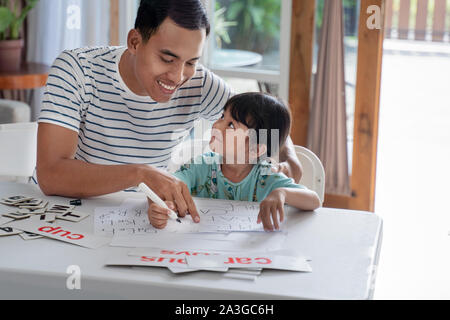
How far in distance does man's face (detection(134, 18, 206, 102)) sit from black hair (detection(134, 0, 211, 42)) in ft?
0.04

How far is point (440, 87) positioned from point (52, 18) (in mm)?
2016

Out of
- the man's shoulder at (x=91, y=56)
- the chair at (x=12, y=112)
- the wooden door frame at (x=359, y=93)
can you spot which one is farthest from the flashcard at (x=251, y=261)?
the chair at (x=12, y=112)

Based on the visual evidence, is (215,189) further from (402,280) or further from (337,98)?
(337,98)

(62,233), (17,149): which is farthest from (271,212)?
(17,149)

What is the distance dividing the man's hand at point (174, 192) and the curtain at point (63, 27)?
2.18 metres

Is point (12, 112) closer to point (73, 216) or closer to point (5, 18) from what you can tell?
point (5, 18)

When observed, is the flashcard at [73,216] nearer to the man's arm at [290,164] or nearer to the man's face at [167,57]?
the man's face at [167,57]

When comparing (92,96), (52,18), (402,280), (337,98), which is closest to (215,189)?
(92,96)

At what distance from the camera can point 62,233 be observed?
1.31 m

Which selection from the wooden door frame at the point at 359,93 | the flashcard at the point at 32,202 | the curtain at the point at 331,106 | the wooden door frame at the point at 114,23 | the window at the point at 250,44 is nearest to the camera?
the flashcard at the point at 32,202

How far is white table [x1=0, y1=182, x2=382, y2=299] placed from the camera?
1.08 meters

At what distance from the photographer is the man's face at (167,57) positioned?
4.92 ft

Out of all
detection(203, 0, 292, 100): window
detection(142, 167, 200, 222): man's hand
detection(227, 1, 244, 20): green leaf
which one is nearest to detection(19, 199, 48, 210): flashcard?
detection(142, 167, 200, 222): man's hand

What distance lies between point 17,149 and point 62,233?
0.76 meters
